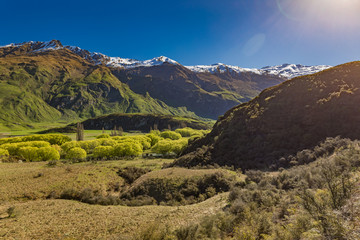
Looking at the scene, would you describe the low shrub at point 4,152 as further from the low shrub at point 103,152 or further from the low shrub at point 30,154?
the low shrub at point 103,152

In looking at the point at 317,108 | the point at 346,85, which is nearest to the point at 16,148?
the point at 317,108

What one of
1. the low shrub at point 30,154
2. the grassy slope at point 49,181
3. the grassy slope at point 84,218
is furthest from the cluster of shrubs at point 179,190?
the low shrub at point 30,154

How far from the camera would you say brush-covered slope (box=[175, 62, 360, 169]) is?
2323 centimetres

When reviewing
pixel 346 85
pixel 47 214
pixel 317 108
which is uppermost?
pixel 346 85

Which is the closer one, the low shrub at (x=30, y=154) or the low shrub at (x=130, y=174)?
the low shrub at (x=130, y=174)

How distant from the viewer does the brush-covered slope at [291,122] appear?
23234 millimetres

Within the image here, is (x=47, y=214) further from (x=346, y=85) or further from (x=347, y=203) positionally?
(x=346, y=85)

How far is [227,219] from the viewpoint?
11.0 meters

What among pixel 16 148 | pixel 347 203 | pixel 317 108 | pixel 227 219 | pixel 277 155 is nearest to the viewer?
pixel 347 203

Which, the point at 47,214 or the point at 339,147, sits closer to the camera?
the point at 47,214

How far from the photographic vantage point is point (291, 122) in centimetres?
2702

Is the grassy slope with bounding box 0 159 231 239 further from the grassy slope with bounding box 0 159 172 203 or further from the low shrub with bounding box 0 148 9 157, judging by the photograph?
the low shrub with bounding box 0 148 9 157

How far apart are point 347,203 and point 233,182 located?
12.0m

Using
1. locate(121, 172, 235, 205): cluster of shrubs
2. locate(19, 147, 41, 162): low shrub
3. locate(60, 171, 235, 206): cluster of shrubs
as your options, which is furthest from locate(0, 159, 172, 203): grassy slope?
locate(19, 147, 41, 162): low shrub
